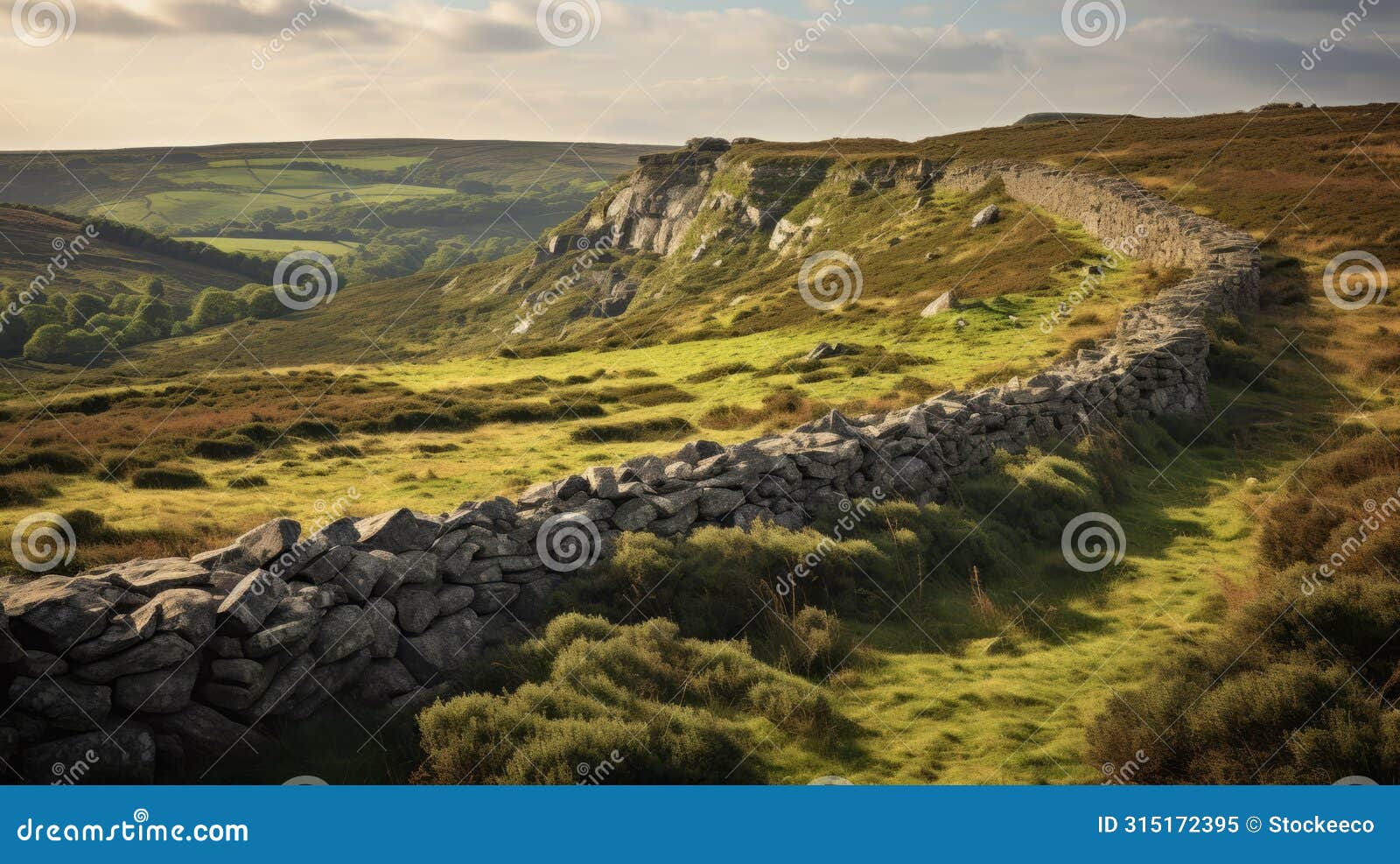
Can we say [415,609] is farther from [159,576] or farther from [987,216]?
[987,216]

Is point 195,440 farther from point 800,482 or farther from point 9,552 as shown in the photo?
point 800,482

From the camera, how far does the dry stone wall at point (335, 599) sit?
595 centimetres

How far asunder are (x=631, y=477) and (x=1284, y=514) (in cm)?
813

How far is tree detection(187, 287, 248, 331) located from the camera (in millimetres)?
116625

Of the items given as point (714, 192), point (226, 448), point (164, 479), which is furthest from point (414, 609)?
point (714, 192)

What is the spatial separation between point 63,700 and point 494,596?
3396mm

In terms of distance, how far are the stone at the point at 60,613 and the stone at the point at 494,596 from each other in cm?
295

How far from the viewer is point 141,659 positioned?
19.8 ft

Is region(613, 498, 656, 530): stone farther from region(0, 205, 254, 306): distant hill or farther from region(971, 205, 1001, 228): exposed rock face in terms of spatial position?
region(0, 205, 254, 306): distant hill

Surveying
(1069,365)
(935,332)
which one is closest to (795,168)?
(935,332)

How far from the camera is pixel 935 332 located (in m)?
29.8

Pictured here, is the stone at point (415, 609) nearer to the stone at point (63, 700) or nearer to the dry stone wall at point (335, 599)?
the dry stone wall at point (335, 599)

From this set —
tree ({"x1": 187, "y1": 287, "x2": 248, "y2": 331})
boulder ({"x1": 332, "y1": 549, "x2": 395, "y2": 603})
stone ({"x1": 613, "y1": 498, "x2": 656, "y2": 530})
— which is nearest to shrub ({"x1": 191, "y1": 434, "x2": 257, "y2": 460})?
stone ({"x1": 613, "y1": 498, "x2": 656, "y2": 530})

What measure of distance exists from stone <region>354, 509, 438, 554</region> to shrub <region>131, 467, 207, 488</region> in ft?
38.2
